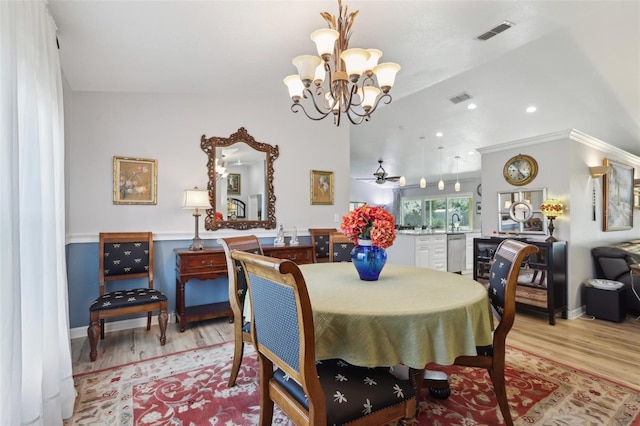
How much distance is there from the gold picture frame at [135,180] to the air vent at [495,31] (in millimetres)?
3496

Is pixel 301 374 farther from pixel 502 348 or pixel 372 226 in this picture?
pixel 502 348

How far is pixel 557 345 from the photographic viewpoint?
2.91m

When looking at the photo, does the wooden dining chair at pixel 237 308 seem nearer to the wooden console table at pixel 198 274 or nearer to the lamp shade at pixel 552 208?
the wooden console table at pixel 198 274

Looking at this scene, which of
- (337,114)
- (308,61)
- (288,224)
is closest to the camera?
(308,61)

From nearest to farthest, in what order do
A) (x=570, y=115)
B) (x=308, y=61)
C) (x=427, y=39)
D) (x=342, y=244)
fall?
1. (x=308, y=61)
2. (x=427, y=39)
3. (x=342, y=244)
4. (x=570, y=115)

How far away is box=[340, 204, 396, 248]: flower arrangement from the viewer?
73.4 inches

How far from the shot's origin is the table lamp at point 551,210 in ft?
11.9

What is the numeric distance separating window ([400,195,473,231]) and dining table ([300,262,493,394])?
8.42 m

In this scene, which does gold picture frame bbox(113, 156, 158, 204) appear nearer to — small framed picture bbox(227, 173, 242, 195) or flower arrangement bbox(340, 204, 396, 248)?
small framed picture bbox(227, 173, 242, 195)

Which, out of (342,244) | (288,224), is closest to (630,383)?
(342,244)

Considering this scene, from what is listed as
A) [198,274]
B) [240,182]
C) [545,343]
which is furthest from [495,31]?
[198,274]

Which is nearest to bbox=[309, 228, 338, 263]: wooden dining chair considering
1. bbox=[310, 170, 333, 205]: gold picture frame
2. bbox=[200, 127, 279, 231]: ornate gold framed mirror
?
bbox=[310, 170, 333, 205]: gold picture frame

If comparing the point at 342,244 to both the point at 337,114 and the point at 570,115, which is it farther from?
the point at 570,115

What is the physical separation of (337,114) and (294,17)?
76 cm
